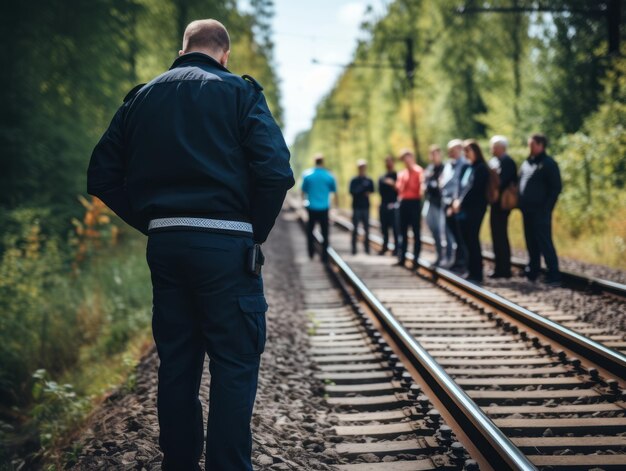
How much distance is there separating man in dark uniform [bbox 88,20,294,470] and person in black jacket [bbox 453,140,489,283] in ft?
20.8

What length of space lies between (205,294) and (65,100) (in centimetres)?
1477

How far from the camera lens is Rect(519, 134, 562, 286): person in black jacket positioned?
790 centimetres

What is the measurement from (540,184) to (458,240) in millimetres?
1940

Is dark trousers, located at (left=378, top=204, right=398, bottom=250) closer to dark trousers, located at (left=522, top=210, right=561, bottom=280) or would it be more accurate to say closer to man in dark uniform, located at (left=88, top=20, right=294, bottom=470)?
A: dark trousers, located at (left=522, top=210, right=561, bottom=280)

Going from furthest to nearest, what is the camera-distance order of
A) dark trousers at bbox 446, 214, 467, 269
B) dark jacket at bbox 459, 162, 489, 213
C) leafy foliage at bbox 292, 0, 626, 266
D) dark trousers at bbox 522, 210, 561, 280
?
leafy foliage at bbox 292, 0, 626, 266, dark trousers at bbox 446, 214, 467, 269, dark jacket at bbox 459, 162, 489, 213, dark trousers at bbox 522, 210, 561, 280

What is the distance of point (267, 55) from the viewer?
37.0 metres

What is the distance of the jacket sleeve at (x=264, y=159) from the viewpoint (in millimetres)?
2285

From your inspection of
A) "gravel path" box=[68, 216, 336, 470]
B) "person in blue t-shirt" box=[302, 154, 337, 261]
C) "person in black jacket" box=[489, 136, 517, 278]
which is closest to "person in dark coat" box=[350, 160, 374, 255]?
"person in blue t-shirt" box=[302, 154, 337, 261]

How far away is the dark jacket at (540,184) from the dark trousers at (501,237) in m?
0.48

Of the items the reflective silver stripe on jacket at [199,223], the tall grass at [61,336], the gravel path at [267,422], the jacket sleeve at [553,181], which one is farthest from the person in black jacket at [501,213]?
the reflective silver stripe on jacket at [199,223]

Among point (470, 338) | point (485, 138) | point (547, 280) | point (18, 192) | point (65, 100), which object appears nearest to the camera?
point (470, 338)

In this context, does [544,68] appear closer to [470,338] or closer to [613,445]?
[470,338]

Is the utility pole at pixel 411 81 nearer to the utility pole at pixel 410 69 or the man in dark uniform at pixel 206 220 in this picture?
the utility pole at pixel 410 69

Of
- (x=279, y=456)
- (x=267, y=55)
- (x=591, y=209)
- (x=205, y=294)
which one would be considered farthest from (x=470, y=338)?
(x=267, y=55)
